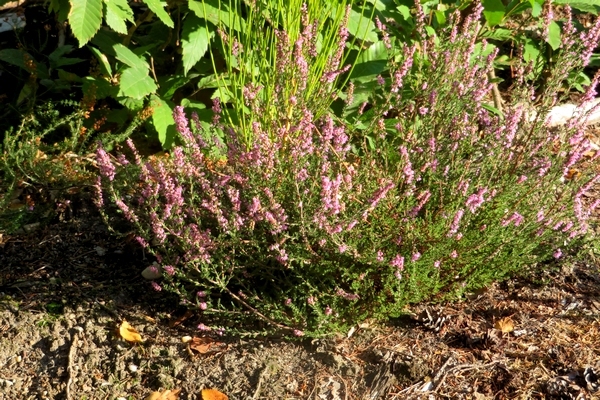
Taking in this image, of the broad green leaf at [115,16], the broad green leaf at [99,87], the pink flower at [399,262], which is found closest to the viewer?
the pink flower at [399,262]

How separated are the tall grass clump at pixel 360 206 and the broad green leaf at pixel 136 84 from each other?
2.00 ft

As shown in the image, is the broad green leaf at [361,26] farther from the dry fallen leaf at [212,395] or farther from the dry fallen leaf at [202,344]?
the dry fallen leaf at [212,395]

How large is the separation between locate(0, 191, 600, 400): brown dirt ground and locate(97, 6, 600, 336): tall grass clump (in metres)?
0.13

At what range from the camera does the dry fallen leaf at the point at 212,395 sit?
2.46 meters

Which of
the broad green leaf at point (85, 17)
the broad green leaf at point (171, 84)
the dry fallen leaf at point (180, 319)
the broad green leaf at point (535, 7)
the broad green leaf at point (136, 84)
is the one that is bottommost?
the dry fallen leaf at point (180, 319)

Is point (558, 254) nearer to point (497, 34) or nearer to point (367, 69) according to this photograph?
point (367, 69)

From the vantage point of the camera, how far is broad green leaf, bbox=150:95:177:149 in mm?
3465

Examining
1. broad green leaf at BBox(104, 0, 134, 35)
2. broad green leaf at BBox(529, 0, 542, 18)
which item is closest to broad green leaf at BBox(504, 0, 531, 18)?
broad green leaf at BBox(529, 0, 542, 18)

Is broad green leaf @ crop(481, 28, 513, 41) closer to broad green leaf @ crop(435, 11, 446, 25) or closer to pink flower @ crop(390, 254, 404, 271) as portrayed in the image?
broad green leaf @ crop(435, 11, 446, 25)

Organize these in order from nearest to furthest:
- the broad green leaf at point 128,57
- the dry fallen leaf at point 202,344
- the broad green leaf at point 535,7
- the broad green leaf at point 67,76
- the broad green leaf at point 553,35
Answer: the dry fallen leaf at point 202,344 < the broad green leaf at point 128,57 < the broad green leaf at point 535,7 < the broad green leaf at point 67,76 < the broad green leaf at point 553,35

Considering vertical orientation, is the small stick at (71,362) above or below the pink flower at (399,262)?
below

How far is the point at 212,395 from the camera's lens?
248cm

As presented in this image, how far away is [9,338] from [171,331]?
1.98 ft

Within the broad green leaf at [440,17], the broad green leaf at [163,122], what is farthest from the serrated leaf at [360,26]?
the broad green leaf at [163,122]
